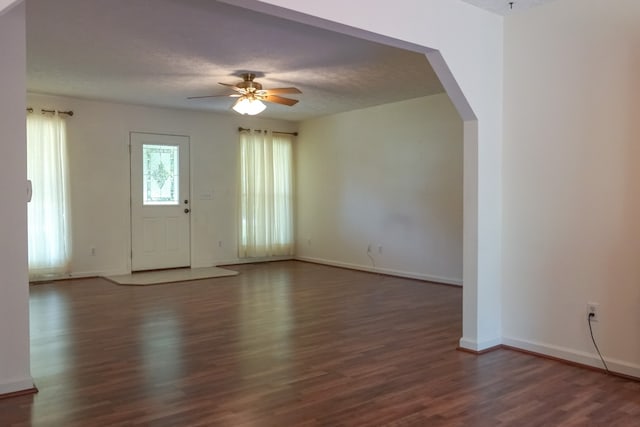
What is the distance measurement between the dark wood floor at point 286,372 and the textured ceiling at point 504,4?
8.51 feet

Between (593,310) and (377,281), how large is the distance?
12.2 feet

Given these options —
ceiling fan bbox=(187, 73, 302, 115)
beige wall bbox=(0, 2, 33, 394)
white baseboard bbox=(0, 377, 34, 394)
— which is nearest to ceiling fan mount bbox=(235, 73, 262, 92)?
ceiling fan bbox=(187, 73, 302, 115)

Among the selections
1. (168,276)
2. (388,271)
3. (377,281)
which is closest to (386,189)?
(388,271)

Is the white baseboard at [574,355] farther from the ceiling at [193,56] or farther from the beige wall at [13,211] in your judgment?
the beige wall at [13,211]

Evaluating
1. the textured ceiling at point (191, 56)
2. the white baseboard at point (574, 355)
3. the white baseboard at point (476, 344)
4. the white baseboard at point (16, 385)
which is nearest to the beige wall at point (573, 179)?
the white baseboard at point (574, 355)

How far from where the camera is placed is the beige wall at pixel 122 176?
285 inches

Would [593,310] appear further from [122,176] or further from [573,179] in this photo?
[122,176]

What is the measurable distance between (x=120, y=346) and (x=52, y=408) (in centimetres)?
117

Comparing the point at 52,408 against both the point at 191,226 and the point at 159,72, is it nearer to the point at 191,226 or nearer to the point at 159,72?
the point at 159,72

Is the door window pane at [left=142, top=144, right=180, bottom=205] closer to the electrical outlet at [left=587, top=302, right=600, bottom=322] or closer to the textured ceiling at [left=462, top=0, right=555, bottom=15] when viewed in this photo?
Result: the textured ceiling at [left=462, top=0, right=555, bottom=15]

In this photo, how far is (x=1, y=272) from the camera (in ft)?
9.72

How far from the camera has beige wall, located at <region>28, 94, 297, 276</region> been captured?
285 inches

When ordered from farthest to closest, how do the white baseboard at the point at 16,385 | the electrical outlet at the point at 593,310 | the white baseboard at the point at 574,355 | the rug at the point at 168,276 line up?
the rug at the point at 168,276
the electrical outlet at the point at 593,310
the white baseboard at the point at 574,355
the white baseboard at the point at 16,385

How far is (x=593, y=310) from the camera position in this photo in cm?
347
